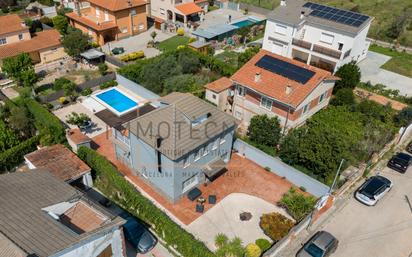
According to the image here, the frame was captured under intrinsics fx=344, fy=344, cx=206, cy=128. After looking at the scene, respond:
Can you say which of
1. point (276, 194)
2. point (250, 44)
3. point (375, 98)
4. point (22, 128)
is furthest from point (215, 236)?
point (250, 44)

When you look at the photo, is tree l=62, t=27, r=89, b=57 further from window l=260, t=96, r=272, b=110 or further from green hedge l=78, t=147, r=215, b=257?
window l=260, t=96, r=272, b=110

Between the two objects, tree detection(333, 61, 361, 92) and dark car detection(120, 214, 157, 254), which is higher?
tree detection(333, 61, 361, 92)

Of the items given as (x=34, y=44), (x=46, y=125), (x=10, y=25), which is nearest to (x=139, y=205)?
(x=46, y=125)

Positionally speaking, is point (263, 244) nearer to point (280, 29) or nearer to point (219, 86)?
point (219, 86)

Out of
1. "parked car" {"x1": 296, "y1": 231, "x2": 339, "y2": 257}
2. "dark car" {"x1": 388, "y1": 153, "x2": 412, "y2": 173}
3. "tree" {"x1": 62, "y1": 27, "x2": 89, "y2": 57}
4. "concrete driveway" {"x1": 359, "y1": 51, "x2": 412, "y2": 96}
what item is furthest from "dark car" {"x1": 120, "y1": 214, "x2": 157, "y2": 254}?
"concrete driveway" {"x1": 359, "y1": 51, "x2": 412, "y2": 96}

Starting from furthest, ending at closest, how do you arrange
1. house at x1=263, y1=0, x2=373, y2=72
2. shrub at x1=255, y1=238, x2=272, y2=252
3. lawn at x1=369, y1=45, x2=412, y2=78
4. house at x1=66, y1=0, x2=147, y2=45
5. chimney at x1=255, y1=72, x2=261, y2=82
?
house at x1=66, y1=0, x2=147, y2=45
lawn at x1=369, y1=45, x2=412, y2=78
house at x1=263, y1=0, x2=373, y2=72
chimney at x1=255, y1=72, x2=261, y2=82
shrub at x1=255, y1=238, x2=272, y2=252

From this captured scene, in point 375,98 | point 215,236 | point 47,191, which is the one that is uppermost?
point 47,191

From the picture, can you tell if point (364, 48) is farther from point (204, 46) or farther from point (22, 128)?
point (22, 128)
